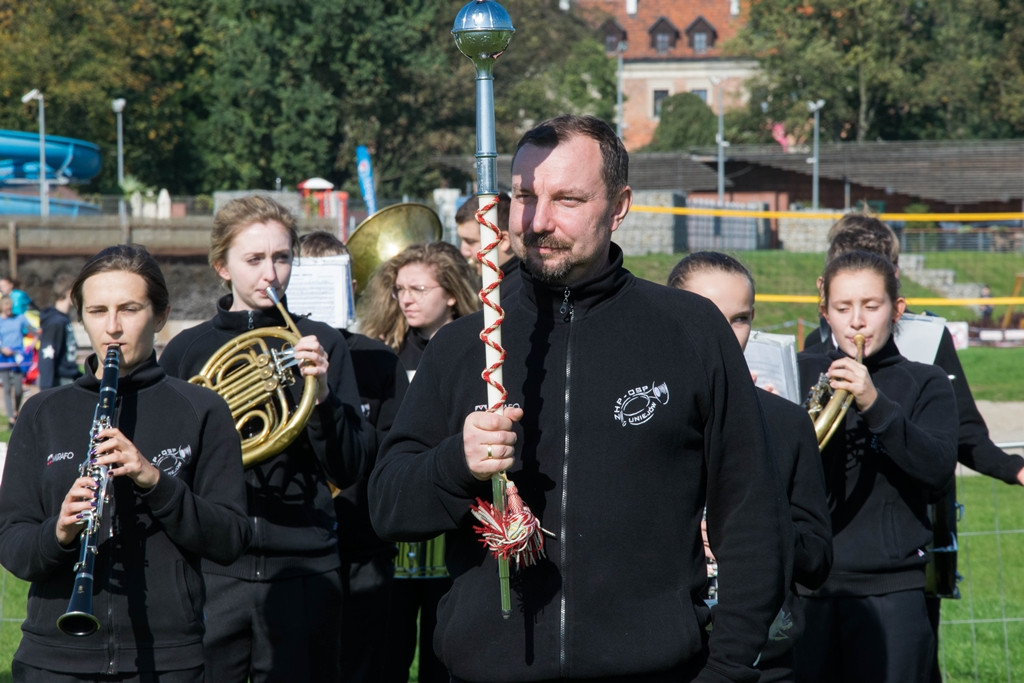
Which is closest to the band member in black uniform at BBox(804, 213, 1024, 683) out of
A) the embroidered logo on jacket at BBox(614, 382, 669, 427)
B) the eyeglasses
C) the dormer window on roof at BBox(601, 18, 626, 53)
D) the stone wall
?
the eyeglasses

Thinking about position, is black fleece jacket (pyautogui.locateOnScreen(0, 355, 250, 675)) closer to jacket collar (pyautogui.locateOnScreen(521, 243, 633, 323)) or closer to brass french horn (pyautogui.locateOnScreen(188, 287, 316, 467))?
brass french horn (pyautogui.locateOnScreen(188, 287, 316, 467))

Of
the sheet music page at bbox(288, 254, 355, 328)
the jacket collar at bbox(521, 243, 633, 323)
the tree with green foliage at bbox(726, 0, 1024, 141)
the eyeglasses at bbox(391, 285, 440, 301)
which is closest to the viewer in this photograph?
the jacket collar at bbox(521, 243, 633, 323)

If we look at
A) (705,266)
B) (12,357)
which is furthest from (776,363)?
(12,357)

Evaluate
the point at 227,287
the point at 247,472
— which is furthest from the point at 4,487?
the point at 227,287

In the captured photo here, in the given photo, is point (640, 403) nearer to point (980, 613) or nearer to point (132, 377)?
point (132, 377)

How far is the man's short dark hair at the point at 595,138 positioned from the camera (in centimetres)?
279

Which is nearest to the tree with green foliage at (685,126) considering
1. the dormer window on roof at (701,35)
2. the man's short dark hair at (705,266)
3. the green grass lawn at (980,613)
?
the dormer window on roof at (701,35)

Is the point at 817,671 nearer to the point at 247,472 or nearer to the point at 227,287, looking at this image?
the point at 247,472

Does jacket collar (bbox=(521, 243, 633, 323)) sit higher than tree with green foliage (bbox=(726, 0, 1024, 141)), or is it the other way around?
tree with green foliage (bbox=(726, 0, 1024, 141))

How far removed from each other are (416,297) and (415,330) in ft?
0.86

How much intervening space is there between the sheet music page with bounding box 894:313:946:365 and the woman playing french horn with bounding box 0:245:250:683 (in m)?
2.67

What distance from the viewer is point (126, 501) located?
11.7 ft

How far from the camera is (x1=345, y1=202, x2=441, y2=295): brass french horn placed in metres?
6.95

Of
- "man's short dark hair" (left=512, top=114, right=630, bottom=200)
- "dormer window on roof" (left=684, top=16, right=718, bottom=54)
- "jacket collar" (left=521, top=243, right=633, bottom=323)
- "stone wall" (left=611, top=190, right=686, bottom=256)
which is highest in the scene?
"dormer window on roof" (left=684, top=16, right=718, bottom=54)
